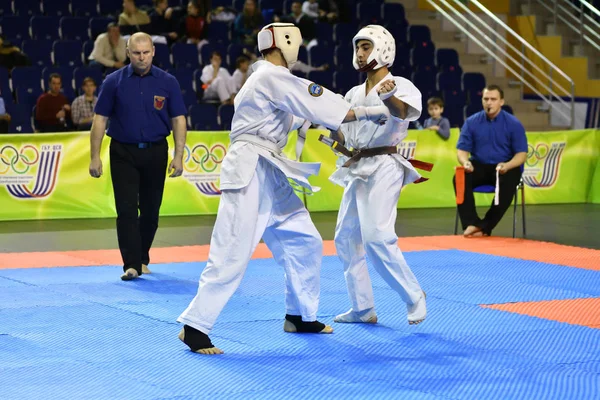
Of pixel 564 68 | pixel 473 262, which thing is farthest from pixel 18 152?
pixel 564 68

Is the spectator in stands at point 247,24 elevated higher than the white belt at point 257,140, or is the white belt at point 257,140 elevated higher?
the white belt at point 257,140

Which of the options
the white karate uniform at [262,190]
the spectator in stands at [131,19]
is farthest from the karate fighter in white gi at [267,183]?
the spectator in stands at [131,19]

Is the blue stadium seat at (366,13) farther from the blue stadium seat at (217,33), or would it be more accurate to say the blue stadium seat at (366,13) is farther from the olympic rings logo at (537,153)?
the olympic rings logo at (537,153)

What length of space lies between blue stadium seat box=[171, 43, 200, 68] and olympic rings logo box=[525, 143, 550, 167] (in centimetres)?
543

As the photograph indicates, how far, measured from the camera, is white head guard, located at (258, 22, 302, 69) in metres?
5.08

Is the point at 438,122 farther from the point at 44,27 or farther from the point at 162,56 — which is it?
the point at 44,27

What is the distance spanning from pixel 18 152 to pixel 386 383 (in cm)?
769

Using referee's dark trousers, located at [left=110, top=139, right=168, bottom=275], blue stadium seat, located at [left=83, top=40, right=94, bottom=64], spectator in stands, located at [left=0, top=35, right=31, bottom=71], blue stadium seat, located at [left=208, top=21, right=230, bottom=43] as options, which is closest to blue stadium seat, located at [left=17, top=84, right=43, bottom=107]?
spectator in stands, located at [left=0, top=35, right=31, bottom=71]

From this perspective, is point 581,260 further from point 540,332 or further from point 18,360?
point 18,360

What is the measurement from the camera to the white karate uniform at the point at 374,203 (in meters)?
5.50

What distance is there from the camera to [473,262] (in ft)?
27.7

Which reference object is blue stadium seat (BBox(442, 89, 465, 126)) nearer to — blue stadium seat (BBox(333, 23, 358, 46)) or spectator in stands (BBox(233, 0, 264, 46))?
blue stadium seat (BBox(333, 23, 358, 46))

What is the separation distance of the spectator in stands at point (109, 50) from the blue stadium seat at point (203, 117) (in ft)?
4.16

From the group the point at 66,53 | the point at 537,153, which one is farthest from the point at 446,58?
the point at 66,53
